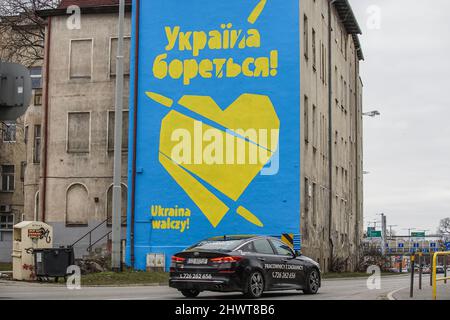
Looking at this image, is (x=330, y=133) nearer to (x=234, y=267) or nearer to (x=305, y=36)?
(x=305, y=36)

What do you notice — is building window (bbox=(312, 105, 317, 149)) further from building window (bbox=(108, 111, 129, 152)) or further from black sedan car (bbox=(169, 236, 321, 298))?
black sedan car (bbox=(169, 236, 321, 298))

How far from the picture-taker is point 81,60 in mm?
37938

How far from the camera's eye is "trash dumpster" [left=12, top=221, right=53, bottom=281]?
1025 inches

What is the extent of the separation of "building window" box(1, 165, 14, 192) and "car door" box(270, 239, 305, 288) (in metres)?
44.4

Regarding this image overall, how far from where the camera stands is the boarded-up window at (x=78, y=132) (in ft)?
123

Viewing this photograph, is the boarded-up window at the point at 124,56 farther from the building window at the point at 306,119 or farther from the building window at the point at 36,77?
the building window at the point at 36,77

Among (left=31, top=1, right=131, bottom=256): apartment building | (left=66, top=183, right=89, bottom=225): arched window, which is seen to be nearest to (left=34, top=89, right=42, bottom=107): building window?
(left=31, top=1, right=131, bottom=256): apartment building

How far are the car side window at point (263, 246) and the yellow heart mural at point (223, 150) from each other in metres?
13.8

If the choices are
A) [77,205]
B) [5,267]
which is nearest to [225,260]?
[77,205]

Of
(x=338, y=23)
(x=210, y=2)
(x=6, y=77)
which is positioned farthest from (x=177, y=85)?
(x=6, y=77)

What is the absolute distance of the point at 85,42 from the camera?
125ft

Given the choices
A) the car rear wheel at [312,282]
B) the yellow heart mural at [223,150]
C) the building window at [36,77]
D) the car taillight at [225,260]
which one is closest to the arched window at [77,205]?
the yellow heart mural at [223,150]

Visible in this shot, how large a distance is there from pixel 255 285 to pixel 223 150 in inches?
625
